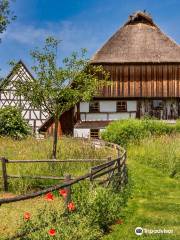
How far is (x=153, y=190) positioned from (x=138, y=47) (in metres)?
26.1

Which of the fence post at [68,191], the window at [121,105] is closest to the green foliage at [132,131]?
the window at [121,105]

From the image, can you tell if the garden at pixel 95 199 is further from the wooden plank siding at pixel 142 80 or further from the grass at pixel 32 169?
the wooden plank siding at pixel 142 80

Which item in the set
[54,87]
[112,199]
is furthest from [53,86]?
[112,199]

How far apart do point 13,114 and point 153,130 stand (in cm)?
1225

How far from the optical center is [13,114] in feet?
112

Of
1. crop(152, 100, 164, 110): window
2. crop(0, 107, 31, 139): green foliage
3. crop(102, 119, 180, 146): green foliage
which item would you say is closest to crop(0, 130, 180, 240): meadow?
crop(102, 119, 180, 146): green foliage

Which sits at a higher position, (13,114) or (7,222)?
(13,114)

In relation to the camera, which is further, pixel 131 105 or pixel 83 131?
pixel 131 105

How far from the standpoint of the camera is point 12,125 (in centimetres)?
3291

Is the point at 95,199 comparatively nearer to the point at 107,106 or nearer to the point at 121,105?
the point at 107,106

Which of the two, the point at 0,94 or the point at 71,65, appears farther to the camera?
the point at 0,94

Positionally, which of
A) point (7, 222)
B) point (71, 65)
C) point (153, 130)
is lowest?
point (7, 222)

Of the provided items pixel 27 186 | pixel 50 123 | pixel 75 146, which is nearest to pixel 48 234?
pixel 27 186

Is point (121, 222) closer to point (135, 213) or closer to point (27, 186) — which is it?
point (135, 213)
